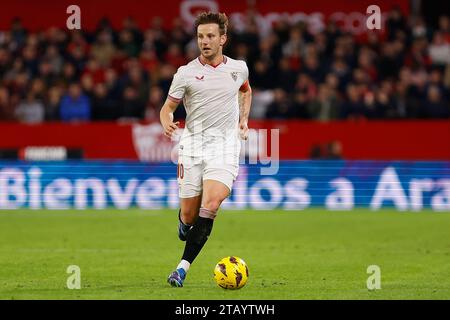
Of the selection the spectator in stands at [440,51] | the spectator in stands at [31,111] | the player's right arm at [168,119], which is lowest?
the spectator in stands at [31,111]

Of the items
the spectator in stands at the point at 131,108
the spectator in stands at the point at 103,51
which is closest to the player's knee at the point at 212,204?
the spectator in stands at the point at 131,108

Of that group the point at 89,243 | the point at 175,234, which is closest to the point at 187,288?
the point at 89,243

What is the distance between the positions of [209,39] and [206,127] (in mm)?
851

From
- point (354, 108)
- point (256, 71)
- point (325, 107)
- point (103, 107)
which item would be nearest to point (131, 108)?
point (103, 107)

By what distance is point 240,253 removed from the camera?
13539mm

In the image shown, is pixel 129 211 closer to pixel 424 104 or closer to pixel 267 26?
pixel 424 104

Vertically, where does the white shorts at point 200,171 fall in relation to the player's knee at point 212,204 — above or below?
above

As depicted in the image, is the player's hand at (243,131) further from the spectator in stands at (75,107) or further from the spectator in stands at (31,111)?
the spectator in stands at (31,111)

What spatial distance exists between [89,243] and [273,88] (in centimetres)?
961

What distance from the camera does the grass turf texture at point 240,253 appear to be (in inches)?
391

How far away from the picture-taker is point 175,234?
1584 cm

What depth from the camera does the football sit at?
9.88 m

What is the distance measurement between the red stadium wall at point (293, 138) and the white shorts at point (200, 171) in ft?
36.8

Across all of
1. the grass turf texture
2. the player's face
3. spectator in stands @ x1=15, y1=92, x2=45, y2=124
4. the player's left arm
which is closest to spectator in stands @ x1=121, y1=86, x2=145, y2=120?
spectator in stands @ x1=15, y1=92, x2=45, y2=124
